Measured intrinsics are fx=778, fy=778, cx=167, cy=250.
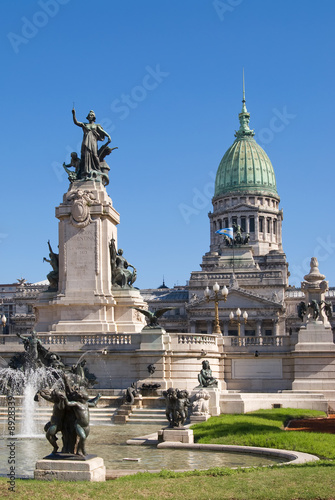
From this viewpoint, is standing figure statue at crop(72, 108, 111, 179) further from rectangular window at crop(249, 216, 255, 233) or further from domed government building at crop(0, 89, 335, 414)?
rectangular window at crop(249, 216, 255, 233)

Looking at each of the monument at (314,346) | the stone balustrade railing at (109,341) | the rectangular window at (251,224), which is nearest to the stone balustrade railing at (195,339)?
the stone balustrade railing at (109,341)

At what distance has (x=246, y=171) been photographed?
158 metres

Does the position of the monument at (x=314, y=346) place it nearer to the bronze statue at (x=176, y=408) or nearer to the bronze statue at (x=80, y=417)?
the bronze statue at (x=176, y=408)

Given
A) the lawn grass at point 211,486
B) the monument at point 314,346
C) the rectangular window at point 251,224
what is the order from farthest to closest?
the rectangular window at point 251,224 → the monument at point 314,346 → the lawn grass at point 211,486

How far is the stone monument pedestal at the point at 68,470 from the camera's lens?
16.2m

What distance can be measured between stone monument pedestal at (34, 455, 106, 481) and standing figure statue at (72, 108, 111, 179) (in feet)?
92.2

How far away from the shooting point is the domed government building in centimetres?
3744

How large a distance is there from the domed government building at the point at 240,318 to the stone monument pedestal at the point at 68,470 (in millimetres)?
15811

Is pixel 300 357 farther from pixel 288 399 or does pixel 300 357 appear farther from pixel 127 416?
pixel 127 416

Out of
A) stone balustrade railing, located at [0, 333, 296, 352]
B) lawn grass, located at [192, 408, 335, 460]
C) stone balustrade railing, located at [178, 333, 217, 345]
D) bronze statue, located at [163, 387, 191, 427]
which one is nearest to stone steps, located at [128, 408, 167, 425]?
lawn grass, located at [192, 408, 335, 460]

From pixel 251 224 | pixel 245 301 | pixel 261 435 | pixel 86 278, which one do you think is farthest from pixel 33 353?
pixel 251 224

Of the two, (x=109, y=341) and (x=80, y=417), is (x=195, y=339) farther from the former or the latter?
(x=80, y=417)

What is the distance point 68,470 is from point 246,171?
14390 centimetres

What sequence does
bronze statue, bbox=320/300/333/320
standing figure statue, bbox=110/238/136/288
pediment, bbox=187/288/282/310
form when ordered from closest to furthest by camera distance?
bronze statue, bbox=320/300/333/320 → standing figure statue, bbox=110/238/136/288 → pediment, bbox=187/288/282/310
